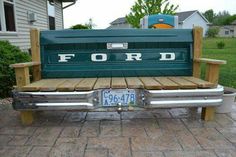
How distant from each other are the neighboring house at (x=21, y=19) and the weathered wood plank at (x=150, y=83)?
6057 mm

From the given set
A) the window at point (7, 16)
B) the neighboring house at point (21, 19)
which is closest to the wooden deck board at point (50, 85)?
the neighboring house at point (21, 19)

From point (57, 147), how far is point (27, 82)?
99 cm

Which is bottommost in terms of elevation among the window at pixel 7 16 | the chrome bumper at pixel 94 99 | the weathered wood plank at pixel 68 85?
the chrome bumper at pixel 94 99

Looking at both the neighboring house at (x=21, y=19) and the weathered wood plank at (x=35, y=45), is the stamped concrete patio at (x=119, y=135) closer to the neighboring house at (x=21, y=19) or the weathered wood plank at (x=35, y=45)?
the weathered wood plank at (x=35, y=45)

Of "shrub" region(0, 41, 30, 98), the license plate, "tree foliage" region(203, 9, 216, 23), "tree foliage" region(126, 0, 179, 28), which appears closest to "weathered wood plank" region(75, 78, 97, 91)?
the license plate

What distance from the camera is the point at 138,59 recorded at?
143 inches

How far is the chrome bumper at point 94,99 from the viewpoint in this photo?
2.99 meters

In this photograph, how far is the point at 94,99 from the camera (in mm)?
3027

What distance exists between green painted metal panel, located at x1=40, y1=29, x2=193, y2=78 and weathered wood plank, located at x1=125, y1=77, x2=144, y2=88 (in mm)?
219

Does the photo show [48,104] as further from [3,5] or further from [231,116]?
[3,5]

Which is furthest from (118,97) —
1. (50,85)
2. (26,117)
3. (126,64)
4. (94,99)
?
(26,117)

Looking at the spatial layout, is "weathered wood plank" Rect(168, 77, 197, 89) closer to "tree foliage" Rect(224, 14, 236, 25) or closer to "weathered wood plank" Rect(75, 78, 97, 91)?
"weathered wood plank" Rect(75, 78, 97, 91)

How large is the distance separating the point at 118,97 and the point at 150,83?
0.47 meters

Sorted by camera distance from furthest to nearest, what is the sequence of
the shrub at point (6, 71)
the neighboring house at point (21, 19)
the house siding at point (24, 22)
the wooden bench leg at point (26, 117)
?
1. the house siding at point (24, 22)
2. the neighboring house at point (21, 19)
3. the shrub at point (6, 71)
4. the wooden bench leg at point (26, 117)
